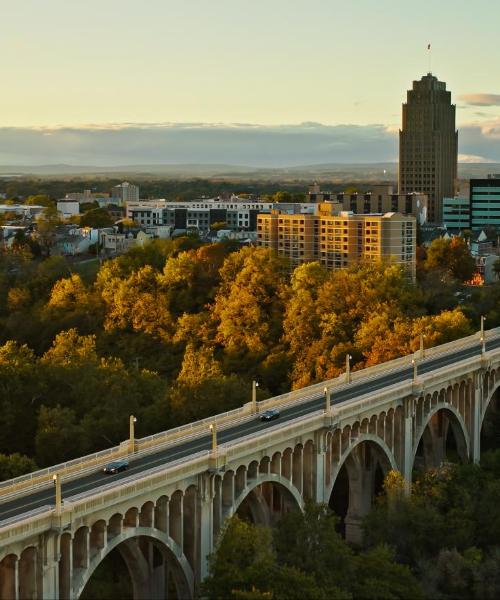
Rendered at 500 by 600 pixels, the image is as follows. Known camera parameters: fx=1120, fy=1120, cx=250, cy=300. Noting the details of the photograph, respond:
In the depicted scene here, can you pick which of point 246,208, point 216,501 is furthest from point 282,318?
point 246,208

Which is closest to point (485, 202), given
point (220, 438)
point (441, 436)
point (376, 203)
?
point (376, 203)

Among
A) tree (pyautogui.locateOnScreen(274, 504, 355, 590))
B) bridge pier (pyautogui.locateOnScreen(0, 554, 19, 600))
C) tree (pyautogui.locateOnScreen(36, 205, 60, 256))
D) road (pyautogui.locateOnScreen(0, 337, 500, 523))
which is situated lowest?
tree (pyautogui.locateOnScreen(274, 504, 355, 590))

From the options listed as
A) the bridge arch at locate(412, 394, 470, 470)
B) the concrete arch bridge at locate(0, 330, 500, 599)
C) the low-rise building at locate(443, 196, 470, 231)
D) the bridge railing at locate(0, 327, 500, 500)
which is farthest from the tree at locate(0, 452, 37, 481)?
the low-rise building at locate(443, 196, 470, 231)

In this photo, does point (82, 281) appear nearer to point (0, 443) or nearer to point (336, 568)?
point (0, 443)

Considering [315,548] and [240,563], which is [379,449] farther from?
[240,563]

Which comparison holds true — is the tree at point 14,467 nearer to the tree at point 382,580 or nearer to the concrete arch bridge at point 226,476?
the concrete arch bridge at point 226,476

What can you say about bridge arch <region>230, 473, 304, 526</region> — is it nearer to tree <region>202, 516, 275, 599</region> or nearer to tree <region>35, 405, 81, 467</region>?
tree <region>202, 516, 275, 599</region>

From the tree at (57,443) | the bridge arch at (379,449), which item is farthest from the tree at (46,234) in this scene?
the bridge arch at (379,449)
